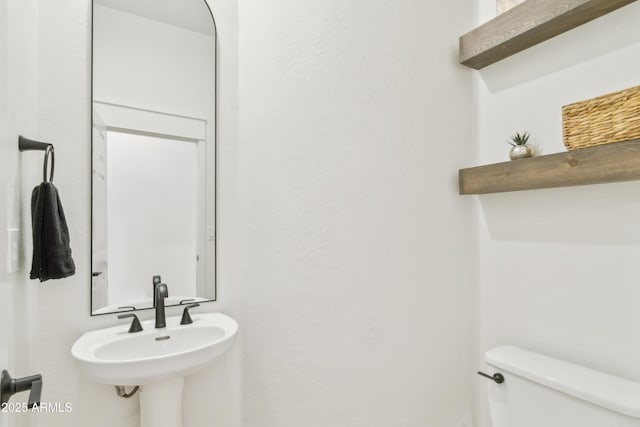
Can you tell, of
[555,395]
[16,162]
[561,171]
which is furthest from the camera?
[561,171]

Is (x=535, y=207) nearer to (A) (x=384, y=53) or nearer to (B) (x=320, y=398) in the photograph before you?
(A) (x=384, y=53)

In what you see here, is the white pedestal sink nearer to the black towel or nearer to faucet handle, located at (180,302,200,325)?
faucet handle, located at (180,302,200,325)

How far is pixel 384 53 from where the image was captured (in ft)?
4.67

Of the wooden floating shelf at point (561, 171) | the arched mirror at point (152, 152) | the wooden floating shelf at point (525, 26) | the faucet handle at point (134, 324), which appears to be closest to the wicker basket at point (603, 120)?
the wooden floating shelf at point (561, 171)

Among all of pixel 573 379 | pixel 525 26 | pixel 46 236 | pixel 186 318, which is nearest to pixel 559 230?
pixel 573 379

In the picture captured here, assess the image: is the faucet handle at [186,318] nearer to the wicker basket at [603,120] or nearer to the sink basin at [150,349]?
the sink basin at [150,349]

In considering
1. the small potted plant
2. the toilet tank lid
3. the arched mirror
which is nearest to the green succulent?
the small potted plant

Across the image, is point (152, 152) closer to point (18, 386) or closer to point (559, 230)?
point (18, 386)

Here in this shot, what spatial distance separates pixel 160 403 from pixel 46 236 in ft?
2.32

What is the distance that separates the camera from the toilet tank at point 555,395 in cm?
99

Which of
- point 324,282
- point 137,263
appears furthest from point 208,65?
point 324,282

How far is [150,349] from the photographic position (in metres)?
1.26

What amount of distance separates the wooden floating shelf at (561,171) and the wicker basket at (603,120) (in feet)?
0.11

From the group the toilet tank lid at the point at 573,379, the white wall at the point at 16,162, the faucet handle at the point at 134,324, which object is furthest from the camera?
the faucet handle at the point at 134,324
